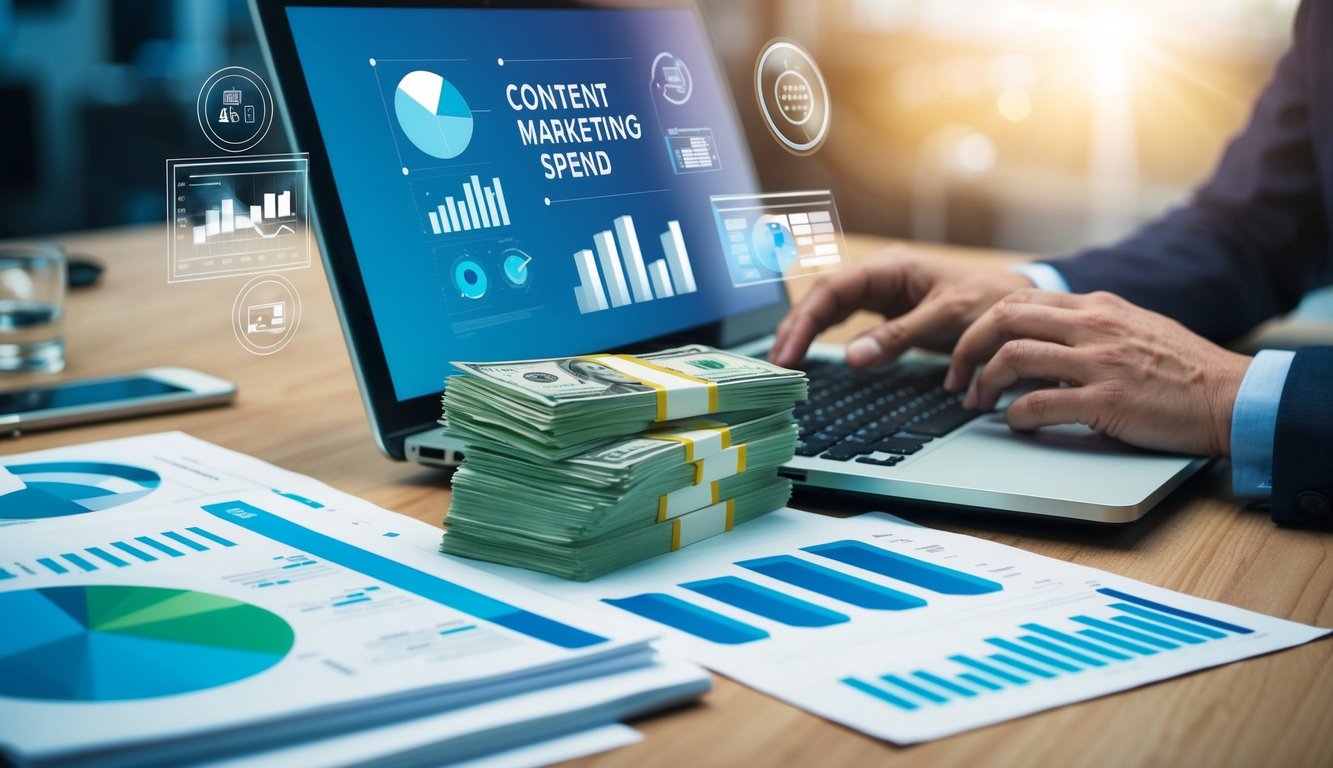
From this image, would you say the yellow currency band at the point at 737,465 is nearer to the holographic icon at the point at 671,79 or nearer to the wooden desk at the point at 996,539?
the wooden desk at the point at 996,539

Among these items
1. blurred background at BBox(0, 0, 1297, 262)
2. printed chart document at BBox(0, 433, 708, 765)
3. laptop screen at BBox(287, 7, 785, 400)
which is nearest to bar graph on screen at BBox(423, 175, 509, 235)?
laptop screen at BBox(287, 7, 785, 400)

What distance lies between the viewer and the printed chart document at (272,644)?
1.48 feet

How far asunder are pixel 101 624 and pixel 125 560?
0.32ft

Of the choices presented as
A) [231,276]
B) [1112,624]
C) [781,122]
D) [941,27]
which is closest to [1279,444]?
[1112,624]

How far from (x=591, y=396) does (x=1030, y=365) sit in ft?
1.34

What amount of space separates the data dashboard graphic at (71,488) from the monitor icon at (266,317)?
0.40ft

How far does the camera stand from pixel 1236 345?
1370 mm

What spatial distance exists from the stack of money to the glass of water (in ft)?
2.26

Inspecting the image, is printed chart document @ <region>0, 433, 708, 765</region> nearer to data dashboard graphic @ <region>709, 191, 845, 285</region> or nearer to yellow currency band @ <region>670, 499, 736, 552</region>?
yellow currency band @ <region>670, 499, 736, 552</region>

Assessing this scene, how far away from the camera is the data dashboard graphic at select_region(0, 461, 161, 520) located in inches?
28.7

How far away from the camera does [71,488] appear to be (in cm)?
78

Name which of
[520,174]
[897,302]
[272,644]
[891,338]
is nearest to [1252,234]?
[897,302]

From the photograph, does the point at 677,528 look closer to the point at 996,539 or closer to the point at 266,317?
the point at 996,539

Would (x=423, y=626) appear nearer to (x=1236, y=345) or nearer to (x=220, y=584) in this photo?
(x=220, y=584)
